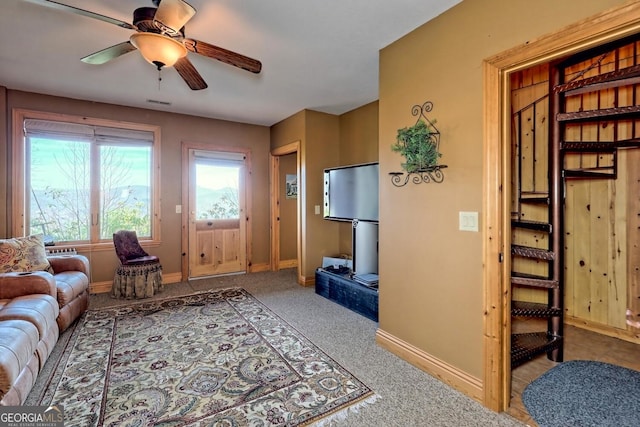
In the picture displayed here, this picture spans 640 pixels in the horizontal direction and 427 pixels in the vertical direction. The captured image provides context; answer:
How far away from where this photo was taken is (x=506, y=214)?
1.87m

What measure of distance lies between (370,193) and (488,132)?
71.1 inches

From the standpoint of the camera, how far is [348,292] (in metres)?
3.58

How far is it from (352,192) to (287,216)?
2.17 meters

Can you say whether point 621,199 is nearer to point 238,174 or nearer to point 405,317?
point 405,317

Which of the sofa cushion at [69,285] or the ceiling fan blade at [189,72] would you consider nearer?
the ceiling fan blade at [189,72]

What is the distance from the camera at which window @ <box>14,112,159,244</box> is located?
3914 millimetres

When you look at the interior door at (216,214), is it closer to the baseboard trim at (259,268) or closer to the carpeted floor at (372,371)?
the baseboard trim at (259,268)

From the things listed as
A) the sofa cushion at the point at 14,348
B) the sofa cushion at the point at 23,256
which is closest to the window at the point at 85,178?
the sofa cushion at the point at 23,256

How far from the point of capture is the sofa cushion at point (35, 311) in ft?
6.85

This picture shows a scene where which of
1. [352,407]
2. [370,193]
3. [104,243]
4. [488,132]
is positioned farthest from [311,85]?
[104,243]

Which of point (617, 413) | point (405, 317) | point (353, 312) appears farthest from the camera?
point (353, 312)

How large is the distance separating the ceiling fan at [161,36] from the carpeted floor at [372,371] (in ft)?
7.84

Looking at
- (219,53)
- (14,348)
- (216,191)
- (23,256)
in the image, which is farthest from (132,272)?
(219,53)

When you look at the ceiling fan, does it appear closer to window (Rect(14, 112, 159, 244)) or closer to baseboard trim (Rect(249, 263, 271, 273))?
window (Rect(14, 112, 159, 244))
